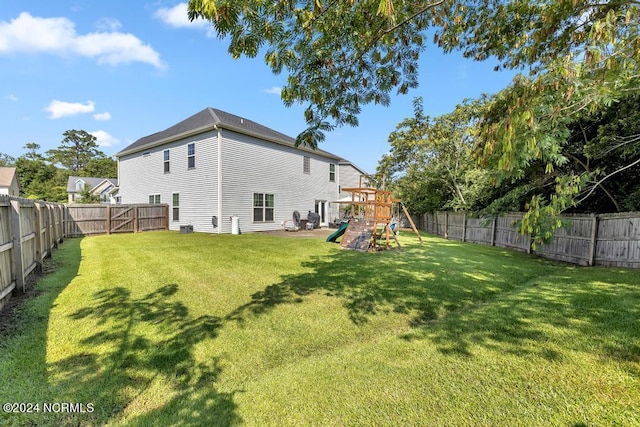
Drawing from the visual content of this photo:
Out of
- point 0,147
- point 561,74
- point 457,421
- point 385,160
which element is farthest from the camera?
point 0,147

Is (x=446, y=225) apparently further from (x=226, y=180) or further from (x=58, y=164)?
(x=58, y=164)

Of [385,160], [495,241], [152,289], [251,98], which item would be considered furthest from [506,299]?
[385,160]

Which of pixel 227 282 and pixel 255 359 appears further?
pixel 227 282

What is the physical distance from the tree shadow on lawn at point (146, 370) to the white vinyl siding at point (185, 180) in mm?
10618

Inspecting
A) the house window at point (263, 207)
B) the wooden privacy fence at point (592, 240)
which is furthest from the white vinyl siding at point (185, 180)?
the wooden privacy fence at point (592, 240)

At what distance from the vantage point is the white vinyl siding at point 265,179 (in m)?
14.4

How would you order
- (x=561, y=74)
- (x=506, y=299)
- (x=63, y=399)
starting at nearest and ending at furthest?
(x=63, y=399) → (x=561, y=74) → (x=506, y=299)

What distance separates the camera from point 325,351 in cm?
325

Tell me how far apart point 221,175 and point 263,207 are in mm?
3212

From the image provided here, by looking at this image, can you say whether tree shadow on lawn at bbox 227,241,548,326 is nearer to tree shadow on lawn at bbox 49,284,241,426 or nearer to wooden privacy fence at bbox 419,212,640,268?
tree shadow on lawn at bbox 49,284,241,426

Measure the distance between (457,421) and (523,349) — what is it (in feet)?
5.04

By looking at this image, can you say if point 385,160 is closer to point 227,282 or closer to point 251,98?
point 251,98

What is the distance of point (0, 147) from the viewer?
5384 centimetres

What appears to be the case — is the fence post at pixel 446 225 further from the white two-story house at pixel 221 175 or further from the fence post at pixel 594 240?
the fence post at pixel 594 240
